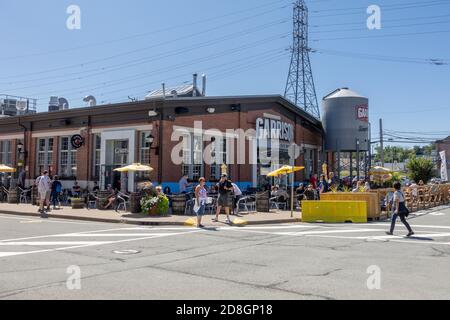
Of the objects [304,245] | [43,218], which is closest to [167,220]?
[43,218]

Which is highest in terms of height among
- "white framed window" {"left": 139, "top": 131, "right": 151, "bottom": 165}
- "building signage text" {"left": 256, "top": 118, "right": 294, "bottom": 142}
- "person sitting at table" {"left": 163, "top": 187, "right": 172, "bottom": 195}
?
"building signage text" {"left": 256, "top": 118, "right": 294, "bottom": 142}

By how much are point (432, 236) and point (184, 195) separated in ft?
32.7

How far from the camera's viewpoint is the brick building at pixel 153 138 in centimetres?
2300

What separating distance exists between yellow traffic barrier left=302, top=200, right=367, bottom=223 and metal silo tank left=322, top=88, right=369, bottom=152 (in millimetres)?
16819

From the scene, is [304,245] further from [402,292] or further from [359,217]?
[359,217]

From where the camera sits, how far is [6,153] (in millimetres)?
31938

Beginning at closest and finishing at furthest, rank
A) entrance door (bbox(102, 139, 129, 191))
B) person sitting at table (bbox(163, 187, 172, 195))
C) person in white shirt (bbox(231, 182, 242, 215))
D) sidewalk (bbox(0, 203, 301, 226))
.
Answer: sidewalk (bbox(0, 203, 301, 226))
person in white shirt (bbox(231, 182, 242, 215))
person sitting at table (bbox(163, 187, 172, 195))
entrance door (bbox(102, 139, 129, 191))

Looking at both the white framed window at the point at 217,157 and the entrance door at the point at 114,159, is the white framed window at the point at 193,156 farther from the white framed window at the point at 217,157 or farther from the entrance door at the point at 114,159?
the entrance door at the point at 114,159

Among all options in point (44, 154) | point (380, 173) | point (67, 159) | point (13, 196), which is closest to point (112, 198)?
point (13, 196)

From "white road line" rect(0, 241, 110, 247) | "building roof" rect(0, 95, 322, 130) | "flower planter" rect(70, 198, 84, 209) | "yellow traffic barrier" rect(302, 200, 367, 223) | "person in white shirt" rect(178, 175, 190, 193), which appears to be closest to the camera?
"white road line" rect(0, 241, 110, 247)

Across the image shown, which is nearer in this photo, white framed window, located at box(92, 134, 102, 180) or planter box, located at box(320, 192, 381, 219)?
planter box, located at box(320, 192, 381, 219)

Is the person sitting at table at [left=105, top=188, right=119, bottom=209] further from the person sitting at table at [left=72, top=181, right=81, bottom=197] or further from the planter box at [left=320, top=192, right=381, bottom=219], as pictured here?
the planter box at [left=320, top=192, right=381, bottom=219]

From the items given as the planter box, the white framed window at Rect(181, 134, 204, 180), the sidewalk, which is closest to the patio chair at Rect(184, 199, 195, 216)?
the sidewalk

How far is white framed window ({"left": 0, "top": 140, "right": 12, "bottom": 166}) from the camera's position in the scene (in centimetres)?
3177
